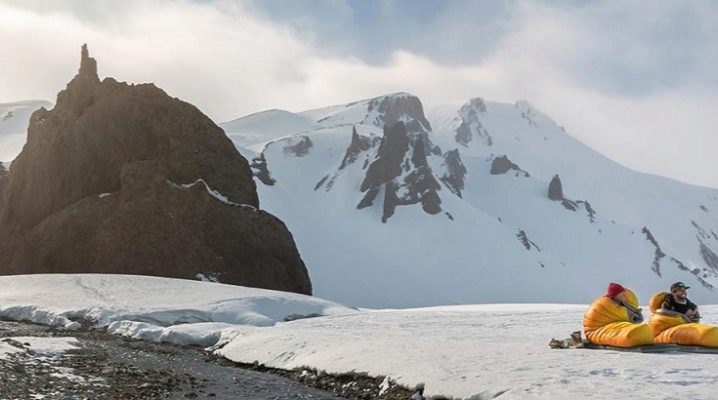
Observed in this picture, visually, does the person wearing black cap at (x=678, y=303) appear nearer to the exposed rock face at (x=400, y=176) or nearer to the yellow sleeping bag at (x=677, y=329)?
the yellow sleeping bag at (x=677, y=329)

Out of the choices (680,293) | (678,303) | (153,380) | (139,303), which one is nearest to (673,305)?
(678,303)

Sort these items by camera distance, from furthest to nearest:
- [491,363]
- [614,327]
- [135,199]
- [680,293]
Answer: [135,199] < [680,293] < [614,327] < [491,363]

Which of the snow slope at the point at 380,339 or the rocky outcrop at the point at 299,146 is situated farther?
the rocky outcrop at the point at 299,146

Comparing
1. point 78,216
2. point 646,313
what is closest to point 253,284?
point 78,216

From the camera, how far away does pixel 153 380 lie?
16516 mm

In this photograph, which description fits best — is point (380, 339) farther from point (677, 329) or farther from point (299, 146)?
point (299, 146)

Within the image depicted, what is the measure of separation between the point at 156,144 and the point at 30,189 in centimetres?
1515

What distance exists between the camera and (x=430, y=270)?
14988cm

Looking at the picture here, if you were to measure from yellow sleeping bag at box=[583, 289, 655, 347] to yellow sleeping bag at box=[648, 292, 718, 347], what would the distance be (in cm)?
61

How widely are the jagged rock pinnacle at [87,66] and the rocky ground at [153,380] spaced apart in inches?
2317

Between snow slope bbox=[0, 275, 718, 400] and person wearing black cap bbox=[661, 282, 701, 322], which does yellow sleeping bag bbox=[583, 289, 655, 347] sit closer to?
snow slope bbox=[0, 275, 718, 400]

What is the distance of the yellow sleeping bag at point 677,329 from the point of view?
16.0m

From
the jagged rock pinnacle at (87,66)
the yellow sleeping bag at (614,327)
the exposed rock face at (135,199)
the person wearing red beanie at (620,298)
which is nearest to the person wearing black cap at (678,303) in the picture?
the person wearing red beanie at (620,298)

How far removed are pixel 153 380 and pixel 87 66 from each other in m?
65.1
